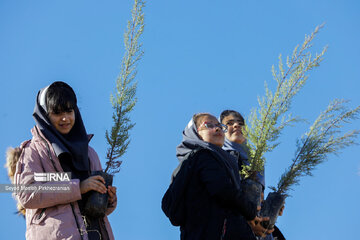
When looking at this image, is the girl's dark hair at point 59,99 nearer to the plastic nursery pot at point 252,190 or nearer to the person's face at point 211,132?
the person's face at point 211,132

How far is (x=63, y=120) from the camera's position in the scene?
5.58m

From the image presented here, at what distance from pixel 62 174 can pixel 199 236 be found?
1530mm

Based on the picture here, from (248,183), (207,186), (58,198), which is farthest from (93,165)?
(248,183)

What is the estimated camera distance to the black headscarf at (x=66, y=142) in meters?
5.41

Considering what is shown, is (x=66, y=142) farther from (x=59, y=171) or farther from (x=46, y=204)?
(x=46, y=204)

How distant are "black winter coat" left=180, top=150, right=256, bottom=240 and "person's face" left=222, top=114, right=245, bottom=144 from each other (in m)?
1.81

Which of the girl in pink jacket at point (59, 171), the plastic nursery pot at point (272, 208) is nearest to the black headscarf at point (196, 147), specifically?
the plastic nursery pot at point (272, 208)

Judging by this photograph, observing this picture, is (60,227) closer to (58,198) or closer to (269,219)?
(58,198)

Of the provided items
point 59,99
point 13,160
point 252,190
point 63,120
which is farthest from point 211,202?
point 13,160

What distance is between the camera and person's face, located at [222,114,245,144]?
7.37 meters

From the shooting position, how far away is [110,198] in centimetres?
553

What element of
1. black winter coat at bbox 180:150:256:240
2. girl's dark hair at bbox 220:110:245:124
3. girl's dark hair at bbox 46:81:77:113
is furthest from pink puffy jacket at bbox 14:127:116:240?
girl's dark hair at bbox 220:110:245:124

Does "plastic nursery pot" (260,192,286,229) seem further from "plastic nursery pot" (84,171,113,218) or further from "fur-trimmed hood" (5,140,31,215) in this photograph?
"fur-trimmed hood" (5,140,31,215)

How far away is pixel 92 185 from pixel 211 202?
1.23 m
